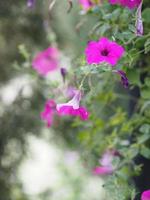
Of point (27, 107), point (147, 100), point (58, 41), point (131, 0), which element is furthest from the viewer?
point (58, 41)

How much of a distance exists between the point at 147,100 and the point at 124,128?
12 centimetres

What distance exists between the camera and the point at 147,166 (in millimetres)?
1340

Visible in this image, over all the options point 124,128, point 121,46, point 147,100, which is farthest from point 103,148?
point 121,46

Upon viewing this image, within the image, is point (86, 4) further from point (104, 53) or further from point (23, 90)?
point (23, 90)

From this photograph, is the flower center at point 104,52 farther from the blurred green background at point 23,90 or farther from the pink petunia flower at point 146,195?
the blurred green background at point 23,90

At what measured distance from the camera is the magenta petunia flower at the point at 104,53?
3.31 feet

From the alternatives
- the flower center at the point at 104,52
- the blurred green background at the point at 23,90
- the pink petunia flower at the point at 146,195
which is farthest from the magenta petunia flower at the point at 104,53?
the blurred green background at the point at 23,90

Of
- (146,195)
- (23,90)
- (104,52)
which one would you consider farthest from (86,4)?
(23,90)

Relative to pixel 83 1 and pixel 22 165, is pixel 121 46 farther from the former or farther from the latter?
pixel 22 165

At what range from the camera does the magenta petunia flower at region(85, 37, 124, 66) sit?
1.01 meters

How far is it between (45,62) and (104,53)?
2.24 ft

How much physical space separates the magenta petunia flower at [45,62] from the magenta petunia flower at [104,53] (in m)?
0.63

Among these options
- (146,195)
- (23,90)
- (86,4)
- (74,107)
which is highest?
(23,90)

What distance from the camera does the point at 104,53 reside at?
3.40 feet
